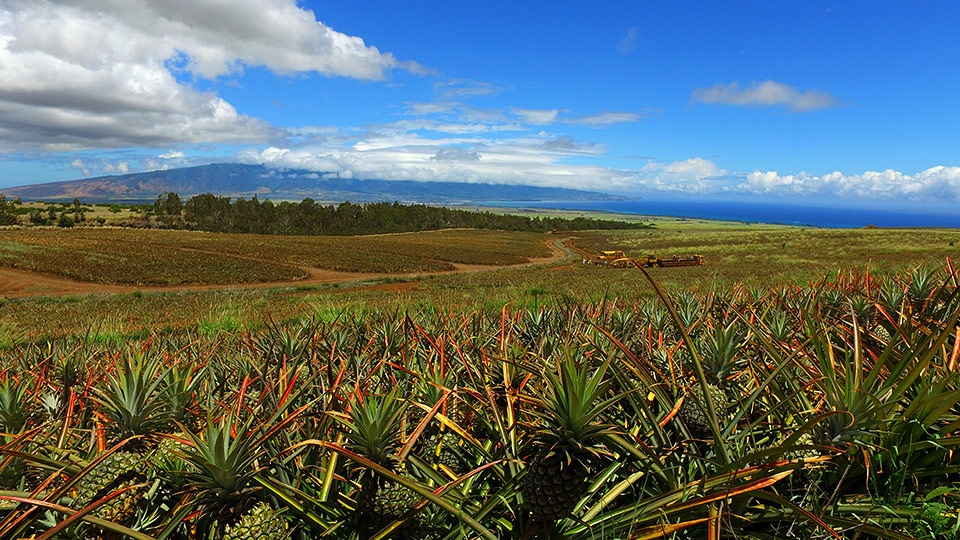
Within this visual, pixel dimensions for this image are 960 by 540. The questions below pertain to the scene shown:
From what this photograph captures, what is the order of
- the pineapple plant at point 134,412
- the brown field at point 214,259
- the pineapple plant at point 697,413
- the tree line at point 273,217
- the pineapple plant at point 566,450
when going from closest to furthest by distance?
the pineapple plant at point 566,450, the pineapple plant at point 134,412, the pineapple plant at point 697,413, the brown field at point 214,259, the tree line at point 273,217

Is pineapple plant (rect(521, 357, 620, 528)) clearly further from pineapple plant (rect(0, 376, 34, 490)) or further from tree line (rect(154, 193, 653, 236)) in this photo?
tree line (rect(154, 193, 653, 236))

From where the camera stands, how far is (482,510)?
1.02m

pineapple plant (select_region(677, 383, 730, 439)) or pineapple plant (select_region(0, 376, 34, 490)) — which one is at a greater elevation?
pineapple plant (select_region(677, 383, 730, 439))

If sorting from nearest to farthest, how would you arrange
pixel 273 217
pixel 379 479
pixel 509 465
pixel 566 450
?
pixel 566 450
pixel 379 479
pixel 509 465
pixel 273 217

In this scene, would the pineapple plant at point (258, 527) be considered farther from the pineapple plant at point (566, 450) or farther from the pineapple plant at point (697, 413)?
the pineapple plant at point (697, 413)

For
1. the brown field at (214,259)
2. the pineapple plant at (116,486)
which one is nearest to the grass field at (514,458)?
the pineapple plant at (116,486)

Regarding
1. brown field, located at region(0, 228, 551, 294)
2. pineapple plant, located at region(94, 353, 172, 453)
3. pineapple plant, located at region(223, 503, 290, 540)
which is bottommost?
brown field, located at region(0, 228, 551, 294)

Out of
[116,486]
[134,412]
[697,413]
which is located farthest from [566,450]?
[134,412]

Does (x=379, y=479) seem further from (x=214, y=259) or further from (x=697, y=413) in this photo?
(x=214, y=259)

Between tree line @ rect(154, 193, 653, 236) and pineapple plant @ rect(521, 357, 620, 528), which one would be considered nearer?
pineapple plant @ rect(521, 357, 620, 528)

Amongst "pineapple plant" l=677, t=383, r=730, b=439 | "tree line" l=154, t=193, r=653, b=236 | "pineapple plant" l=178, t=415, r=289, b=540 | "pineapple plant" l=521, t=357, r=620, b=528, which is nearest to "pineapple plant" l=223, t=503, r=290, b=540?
"pineapple plant" l=178, t=415, r=289, b=540

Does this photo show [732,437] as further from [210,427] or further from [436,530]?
[210,427]

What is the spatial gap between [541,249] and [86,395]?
80749 mm

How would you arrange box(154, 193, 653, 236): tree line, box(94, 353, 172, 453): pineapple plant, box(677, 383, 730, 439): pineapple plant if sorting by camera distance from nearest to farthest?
box(94, 353, 172, 453): pineapple plant < box(677, 383, 730, 439): pineapple plant < box(154, 193, 653, 236): tree line
